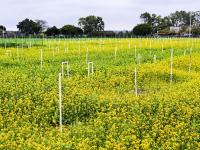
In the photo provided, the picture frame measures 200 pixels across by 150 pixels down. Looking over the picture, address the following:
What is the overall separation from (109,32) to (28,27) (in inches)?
747

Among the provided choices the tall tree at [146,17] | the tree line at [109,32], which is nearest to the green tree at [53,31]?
the tree line at [109,32]

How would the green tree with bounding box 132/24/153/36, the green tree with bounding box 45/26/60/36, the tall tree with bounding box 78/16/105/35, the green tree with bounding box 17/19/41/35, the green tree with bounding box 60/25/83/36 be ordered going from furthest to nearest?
the tall tree with bounding box 78/16/105/35 → the green tree with bounding box 132/24/153/36 → the green tree with bounding box 17/19/41/35 → the green tree with bounding box 45/26/60/36 → the green tree with bounding box 60/25/83/36

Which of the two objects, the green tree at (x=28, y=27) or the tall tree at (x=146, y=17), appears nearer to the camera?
the green tree at (x=28, y=27)

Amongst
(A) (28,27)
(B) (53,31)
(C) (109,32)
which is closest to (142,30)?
(C) (109,32)

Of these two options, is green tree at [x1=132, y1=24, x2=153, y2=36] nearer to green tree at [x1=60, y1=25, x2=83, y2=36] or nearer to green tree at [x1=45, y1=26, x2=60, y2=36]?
green tree at [x1=60, y1=25, x2=83, y2=36]

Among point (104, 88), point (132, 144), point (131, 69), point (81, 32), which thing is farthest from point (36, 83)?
point (81, 32)

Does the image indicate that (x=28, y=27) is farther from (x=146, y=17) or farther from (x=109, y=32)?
(x=146, y=17)

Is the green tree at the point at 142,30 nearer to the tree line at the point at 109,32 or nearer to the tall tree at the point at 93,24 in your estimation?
the tree line at the point at 109,32

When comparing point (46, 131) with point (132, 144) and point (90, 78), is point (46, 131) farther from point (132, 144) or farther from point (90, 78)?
point (90, 78)

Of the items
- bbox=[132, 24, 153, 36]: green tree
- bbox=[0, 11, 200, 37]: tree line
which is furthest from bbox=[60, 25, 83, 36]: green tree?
bbox=[132, 24, 153, 36]: green tree

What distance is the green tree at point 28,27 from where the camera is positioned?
11381cm

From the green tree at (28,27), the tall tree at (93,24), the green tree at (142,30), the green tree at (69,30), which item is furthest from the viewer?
the tall tree at (93,24)

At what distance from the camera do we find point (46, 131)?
13477 millimetres

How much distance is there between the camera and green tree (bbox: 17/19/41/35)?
373ft
